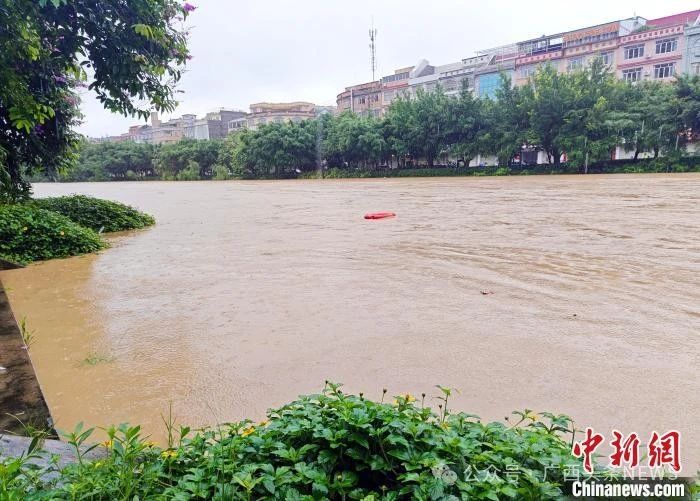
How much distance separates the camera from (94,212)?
10695 mm

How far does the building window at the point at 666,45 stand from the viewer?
29561 mm

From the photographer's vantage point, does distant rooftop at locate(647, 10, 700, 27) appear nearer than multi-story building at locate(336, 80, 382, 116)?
Yes

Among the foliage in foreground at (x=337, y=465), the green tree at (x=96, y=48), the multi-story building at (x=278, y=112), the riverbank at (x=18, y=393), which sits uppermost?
the multi-story building at (x=278, y=112)

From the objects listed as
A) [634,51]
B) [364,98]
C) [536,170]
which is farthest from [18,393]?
[364,98]

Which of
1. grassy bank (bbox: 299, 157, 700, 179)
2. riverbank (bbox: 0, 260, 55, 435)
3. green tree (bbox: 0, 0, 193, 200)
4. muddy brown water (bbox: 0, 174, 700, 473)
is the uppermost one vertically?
green tree (bbox: 0, 0, 193, 200)

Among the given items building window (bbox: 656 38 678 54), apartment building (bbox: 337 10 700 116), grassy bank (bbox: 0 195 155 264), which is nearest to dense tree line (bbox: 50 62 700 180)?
apartment building (bbox: 337 10 700 116)

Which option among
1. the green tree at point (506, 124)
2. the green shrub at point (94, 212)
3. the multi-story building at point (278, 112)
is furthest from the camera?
the multi-story building at point (278, 112)

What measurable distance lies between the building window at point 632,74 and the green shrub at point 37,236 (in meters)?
34.1

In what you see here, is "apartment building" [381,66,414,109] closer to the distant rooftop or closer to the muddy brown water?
the distant rooftop

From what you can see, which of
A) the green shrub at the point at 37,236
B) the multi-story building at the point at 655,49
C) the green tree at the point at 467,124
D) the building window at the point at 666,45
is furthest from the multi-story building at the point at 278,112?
the green shrub at the point at 37,236

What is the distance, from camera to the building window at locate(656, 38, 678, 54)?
97.0 ft

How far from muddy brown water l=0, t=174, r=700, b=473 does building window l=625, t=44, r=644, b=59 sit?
28.5 m

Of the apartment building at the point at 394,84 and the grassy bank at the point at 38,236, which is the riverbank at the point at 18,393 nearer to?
the grassy bank at the point at 38,236

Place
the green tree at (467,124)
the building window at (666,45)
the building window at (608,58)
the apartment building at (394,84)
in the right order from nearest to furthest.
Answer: the building window at (666,45) < the green tree at (467,124) < the building window at (608,58) < the apartment building at (394,84)
